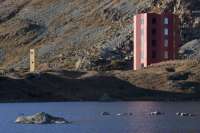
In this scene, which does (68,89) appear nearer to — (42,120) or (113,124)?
(113,124)

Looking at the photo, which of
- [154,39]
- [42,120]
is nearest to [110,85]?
[154,39]

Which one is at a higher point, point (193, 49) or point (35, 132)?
point (193, 49)

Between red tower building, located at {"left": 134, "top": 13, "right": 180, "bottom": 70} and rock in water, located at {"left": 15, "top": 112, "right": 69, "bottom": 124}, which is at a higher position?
red tower building, located at {"left": 134, "top": 13, "right": 180, "bottom": 70}

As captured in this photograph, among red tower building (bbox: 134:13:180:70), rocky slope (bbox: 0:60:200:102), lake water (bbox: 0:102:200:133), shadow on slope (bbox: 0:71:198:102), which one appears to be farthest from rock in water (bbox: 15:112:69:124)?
red tower building (bbox: 134:13:180:70)

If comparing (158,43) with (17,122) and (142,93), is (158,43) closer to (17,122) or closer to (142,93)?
(142,93)

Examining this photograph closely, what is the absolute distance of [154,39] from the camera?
195 m

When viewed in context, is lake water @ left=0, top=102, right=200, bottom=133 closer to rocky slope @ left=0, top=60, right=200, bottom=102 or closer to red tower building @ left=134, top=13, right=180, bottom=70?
rocky slope @ left=0, top=60, right=200, bottom=102

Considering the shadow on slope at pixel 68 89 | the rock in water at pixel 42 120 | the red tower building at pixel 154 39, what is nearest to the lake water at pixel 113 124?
the rock in water at pixel 42 120

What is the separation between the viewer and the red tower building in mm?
194125

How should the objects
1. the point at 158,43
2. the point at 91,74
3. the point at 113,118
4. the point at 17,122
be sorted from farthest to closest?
the point at 158,43 < the point at 91,74 < the point at 113,118 < the point at 17,122


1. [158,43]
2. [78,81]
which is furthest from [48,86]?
[158,43]

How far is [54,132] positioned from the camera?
83938 mm

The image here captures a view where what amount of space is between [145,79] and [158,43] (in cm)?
2285

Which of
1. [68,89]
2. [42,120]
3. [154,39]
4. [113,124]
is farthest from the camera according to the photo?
[154,39]
